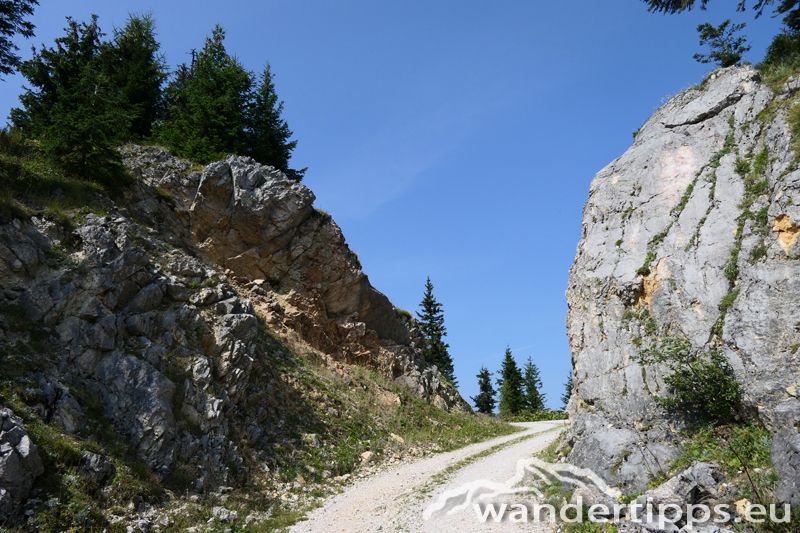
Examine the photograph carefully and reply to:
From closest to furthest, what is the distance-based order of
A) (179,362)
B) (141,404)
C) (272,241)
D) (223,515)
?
(223,515) → (141,404) → (179,362) → (272,241)

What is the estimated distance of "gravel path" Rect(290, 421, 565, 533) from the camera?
952 cm

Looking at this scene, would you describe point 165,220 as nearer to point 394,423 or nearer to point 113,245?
point 113,245

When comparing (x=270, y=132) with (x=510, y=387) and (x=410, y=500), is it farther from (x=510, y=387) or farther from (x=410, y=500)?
(x=510, y=387)

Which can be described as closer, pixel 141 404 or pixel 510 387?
pixel 141 404

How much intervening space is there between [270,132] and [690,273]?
2672 cm

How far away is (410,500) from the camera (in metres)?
11.5

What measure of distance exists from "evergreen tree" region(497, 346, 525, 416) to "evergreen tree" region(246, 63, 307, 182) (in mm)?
35228

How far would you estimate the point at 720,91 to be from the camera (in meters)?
14.6

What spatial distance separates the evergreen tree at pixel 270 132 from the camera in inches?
1137

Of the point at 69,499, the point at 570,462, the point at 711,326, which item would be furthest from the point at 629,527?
the point at 69,499

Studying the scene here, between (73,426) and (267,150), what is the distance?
22652 mm

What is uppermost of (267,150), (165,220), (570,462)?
(267,150)

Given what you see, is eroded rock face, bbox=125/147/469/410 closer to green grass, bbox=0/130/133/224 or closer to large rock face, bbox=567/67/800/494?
green grass, bbox=0/130/133/224

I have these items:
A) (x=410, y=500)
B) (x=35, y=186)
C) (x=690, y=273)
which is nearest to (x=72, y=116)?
(x=35, y=186)
